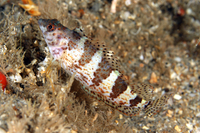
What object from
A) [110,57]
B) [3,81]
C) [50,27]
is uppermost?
[110,57]

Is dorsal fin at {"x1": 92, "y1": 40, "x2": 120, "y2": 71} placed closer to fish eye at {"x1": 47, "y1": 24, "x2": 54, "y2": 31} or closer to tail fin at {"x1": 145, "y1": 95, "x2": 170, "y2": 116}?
fish eye at {"x1": 47, "y1": 24, "x2": 54, "y2": 31}

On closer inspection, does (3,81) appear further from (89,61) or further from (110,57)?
(110,57)

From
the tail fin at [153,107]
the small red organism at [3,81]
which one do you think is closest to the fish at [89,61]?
the tail fin at [153,107]

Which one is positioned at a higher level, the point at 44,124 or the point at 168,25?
the point at 168,25

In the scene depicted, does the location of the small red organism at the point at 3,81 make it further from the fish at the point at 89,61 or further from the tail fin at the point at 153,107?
the tail fin at the point at 153,107

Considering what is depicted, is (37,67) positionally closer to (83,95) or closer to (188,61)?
(83,95)

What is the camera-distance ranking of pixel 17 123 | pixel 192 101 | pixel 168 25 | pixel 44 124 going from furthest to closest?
1. pixel 168 25
2. pixel 192 101
3. pixel 44 124
4. pixel 17 123

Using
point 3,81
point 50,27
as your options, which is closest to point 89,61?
point 50,27

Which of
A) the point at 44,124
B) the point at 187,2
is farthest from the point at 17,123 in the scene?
the point at 187,2
